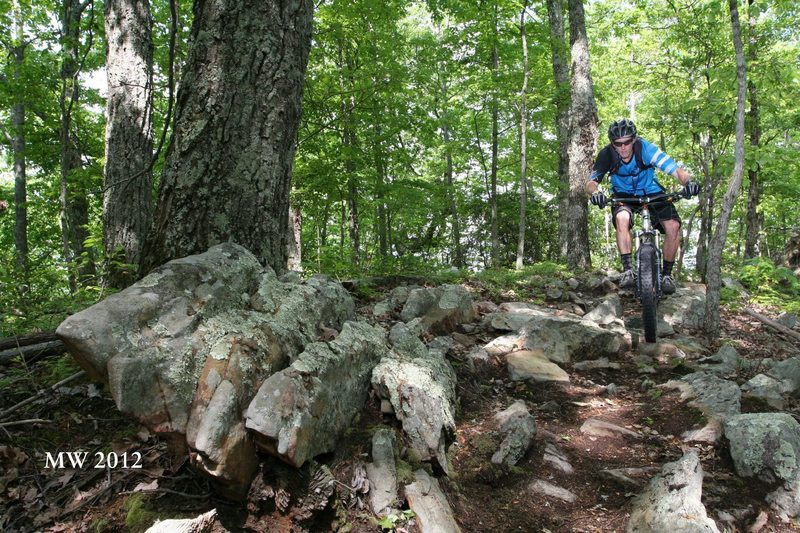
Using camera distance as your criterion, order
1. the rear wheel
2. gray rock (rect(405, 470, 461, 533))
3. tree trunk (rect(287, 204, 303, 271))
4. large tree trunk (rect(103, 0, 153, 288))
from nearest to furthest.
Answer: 1. gray rock (rect(405, 470, 461, 533))
2. the rear wheel
3. large tree trunk (rect(103, 0, 153, 288))
4. tree trunk (rect(287, 204, 303, 271))

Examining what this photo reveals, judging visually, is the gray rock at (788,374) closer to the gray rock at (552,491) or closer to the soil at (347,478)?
the soil at (347,478)

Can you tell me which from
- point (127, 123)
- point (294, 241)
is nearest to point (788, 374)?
point (294, 241)

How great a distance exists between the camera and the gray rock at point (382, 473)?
226 centimetres

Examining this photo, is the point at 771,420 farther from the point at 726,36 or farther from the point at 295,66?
the point at 726,36

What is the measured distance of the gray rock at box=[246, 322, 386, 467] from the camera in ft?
6.82

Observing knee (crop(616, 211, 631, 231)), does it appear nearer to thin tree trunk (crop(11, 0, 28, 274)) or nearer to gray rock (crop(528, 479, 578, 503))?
gray rock (crop(528, 479, 578, 503))

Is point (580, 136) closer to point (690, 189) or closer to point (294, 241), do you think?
point (690, 189)

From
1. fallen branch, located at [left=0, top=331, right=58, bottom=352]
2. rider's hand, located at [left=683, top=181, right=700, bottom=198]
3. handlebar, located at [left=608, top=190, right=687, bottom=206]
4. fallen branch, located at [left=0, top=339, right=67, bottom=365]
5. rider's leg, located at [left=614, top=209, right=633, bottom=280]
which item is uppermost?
rider's hand, located at [left=683, top=181, right=700, bottom=198]

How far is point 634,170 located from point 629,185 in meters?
0.19

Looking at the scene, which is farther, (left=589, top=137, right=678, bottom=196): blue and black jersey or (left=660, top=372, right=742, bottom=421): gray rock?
(left=589, top=137, right=678, bottom=196): blue and black jersey

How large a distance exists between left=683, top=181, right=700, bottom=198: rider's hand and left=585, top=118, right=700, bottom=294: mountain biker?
1.04ft

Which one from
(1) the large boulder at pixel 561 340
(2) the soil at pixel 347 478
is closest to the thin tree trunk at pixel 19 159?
(2) the soil at pixel 347 478

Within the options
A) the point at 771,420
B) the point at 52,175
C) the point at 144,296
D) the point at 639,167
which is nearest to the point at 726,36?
the point at 639,167

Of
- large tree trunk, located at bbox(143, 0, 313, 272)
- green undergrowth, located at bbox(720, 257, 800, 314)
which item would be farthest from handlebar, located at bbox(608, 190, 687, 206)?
large tree trunk, located at bbox(143, 0, 313, 272)
